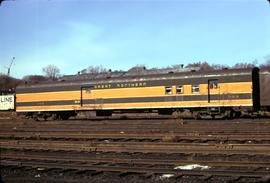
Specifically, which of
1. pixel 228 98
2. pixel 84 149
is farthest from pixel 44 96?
pixel 84 149

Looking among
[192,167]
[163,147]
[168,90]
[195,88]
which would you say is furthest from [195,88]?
[192,167]

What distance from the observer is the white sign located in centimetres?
6384

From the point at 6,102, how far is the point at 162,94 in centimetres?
3981

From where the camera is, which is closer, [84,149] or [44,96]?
[84,149]

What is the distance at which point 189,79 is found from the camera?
30.1 metres

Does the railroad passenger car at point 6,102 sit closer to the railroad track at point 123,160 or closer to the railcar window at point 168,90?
the railcar window at point 168,90

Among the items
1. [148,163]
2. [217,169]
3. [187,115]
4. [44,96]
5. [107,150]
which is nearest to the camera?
[217,169]

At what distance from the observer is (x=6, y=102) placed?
64750 mm

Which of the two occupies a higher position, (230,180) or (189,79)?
(189,79)

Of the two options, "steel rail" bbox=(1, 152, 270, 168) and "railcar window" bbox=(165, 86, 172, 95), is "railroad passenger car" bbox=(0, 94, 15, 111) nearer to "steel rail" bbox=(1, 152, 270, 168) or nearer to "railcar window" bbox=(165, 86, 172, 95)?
"railcar window" bbox=(165, 86, 172, 95)

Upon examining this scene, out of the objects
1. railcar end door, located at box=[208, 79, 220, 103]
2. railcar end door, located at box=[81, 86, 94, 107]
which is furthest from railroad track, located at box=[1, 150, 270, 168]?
railcar end door, located at box=[81, 86, 94, 107]

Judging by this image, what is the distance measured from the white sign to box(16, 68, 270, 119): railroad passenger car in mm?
27648

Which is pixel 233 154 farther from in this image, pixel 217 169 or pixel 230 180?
pixel 230 180

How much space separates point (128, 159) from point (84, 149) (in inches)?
120
